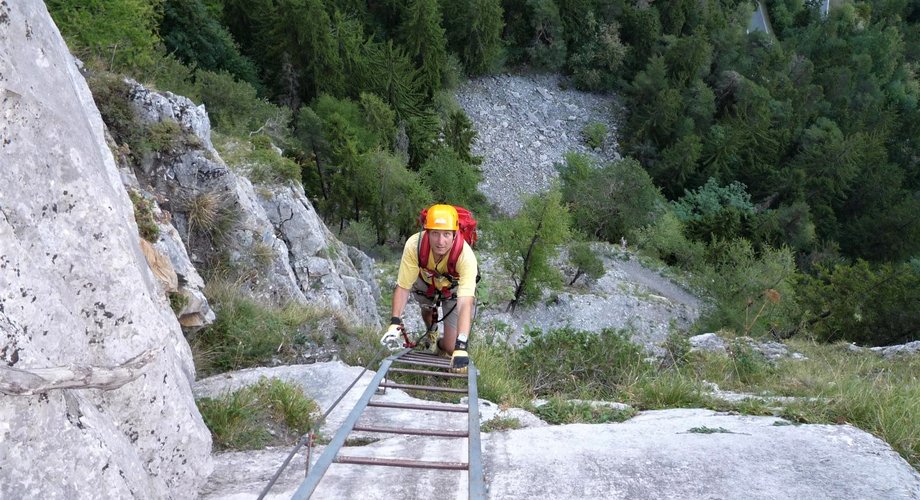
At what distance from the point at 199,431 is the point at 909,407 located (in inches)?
214

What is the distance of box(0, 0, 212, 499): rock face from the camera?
2.95 m

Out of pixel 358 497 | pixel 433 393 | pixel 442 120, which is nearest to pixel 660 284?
pixel 442 120

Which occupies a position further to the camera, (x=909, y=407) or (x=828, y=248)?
(x=828, y=248)

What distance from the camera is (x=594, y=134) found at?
169ft

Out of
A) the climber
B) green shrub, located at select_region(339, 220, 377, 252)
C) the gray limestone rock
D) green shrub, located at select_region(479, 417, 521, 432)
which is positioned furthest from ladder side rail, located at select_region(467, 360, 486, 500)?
green shrub, located at select_region(339, 220, 377, 252)

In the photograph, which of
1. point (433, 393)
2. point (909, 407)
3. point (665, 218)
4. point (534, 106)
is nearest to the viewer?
point (909, 407)

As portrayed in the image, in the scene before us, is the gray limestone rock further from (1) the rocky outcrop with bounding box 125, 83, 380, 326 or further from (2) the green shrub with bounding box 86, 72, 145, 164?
(2) the green shrub with bounding box 86, 72, 145, 164

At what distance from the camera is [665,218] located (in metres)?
39.5

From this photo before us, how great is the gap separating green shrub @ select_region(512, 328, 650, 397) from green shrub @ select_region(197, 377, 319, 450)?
3270 millimetres

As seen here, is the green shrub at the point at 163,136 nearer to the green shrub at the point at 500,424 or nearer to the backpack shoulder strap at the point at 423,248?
the backpack shoulder strap at the point at 423,248

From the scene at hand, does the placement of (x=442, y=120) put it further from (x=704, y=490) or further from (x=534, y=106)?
(x=704, y=490)

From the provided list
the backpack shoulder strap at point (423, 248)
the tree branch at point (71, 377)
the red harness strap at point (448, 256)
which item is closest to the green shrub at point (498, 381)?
the red harness strap at point (448, 256)

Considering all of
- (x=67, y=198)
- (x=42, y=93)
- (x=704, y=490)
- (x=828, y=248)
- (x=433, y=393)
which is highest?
(x=42, y=93)

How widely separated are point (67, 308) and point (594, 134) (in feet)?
166
